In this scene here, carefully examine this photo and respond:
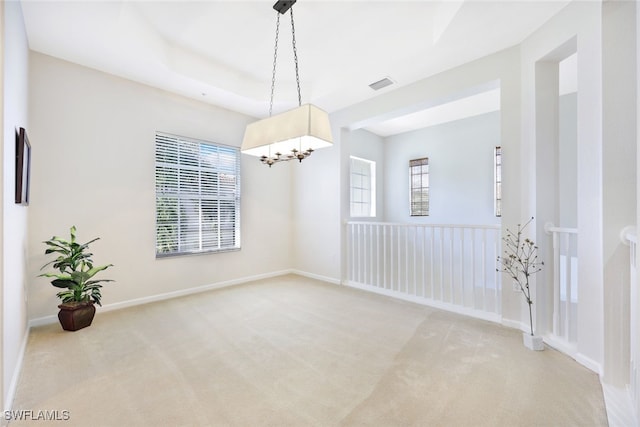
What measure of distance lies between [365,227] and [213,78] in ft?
9.85

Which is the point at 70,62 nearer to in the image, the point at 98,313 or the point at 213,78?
the point at 213,78

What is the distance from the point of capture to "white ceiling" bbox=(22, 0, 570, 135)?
2.39 metres

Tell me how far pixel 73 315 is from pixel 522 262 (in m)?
4.43

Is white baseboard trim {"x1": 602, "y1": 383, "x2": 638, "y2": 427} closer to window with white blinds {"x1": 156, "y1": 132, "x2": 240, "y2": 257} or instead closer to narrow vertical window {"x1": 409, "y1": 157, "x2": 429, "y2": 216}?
window with white blinds {"x1": 156, "y1": 132, "x2": 240, "y2": 257}

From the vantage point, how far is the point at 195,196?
3998 millimetres

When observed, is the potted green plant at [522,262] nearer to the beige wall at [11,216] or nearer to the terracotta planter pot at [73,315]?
the beige wall at [11,216]

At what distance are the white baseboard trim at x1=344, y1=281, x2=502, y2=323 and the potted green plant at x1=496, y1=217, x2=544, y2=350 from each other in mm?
408

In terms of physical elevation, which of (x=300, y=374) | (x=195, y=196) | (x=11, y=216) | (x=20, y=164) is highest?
(x=20, y=164)

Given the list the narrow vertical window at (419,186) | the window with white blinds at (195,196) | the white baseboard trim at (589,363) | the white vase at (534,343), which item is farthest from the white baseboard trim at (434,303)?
the narrow vertical window at (419,186)

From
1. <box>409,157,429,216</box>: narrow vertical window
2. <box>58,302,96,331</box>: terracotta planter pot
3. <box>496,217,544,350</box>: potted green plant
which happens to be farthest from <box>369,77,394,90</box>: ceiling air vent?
<box>58,302,96,331</box>: terracotta planter pot

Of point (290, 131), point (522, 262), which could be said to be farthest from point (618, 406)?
point (290, 131)

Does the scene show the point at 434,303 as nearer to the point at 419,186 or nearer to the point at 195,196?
the point at 419,186

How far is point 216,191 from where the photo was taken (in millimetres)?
4242

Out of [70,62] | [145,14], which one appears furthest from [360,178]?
[70,62]
